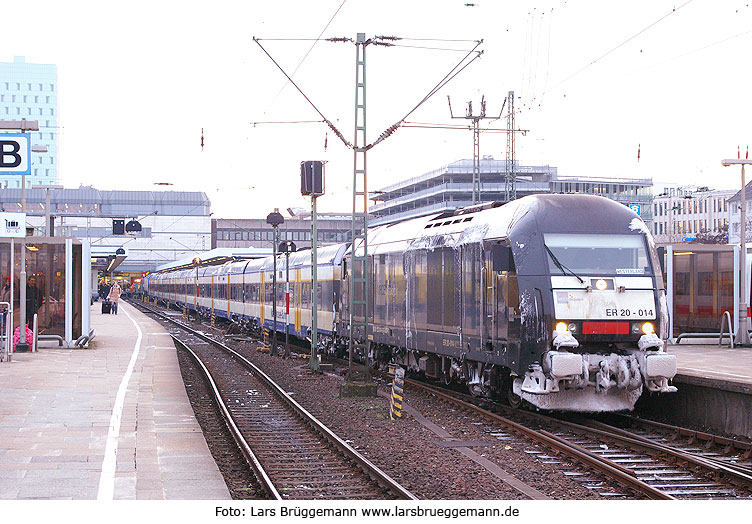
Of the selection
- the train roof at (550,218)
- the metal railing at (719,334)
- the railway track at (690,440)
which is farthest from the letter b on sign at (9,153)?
the metal railing at (719,334)

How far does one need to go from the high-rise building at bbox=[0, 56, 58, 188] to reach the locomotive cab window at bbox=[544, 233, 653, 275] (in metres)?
8.90

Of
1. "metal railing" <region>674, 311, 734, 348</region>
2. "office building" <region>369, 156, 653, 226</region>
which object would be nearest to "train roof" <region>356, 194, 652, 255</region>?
"metal railing" <region>674, 311, 734, 348</region>

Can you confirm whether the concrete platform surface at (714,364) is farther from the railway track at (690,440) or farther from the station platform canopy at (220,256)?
the station platform canopy at (220,256)

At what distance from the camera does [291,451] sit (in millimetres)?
12859

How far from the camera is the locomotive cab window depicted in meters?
14.4

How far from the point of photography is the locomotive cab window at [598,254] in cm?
1436

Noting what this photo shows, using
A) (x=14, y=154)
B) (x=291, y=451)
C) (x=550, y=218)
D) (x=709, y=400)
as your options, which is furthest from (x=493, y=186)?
(x=291, y=451)

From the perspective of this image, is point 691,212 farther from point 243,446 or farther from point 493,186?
point 243,446

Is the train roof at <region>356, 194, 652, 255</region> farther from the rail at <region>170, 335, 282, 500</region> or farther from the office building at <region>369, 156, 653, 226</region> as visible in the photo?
the office building at <region>369, 156, 653, 226</region>

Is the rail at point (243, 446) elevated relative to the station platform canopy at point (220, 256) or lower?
lower

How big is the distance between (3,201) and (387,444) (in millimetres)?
95767

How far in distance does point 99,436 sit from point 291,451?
2.43 m

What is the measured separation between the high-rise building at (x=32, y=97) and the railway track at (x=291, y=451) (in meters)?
6.06
